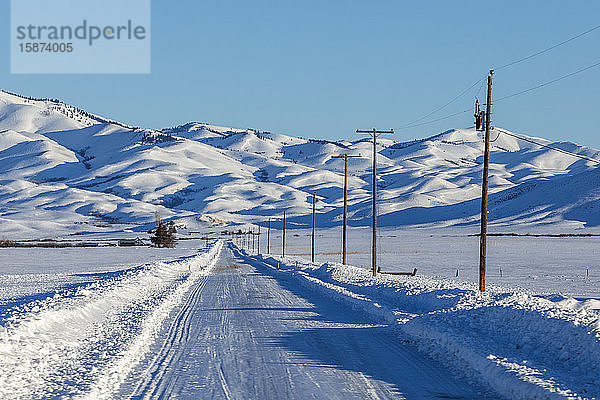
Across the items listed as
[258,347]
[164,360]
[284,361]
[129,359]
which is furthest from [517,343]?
[129,359]

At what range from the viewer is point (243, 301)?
86.7ft

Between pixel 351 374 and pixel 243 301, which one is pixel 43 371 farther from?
pixel 243 301

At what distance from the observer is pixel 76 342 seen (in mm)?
15602

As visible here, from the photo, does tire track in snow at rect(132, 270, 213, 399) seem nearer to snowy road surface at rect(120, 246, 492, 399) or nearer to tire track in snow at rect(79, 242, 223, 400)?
snowy road surface at rect(120, 246, 492, 399)

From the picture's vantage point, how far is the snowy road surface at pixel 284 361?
11.1m

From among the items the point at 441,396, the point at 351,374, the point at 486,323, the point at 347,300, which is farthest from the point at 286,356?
the point at 347,300

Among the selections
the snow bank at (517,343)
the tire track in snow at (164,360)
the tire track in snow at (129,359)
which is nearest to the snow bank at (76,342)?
the tire track in snow at (129,359)

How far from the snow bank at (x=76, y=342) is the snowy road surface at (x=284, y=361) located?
1.53 feet

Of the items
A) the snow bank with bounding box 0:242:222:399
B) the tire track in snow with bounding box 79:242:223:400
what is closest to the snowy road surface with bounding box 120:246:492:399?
the tire track in snow with bounding box 79:242:223:400

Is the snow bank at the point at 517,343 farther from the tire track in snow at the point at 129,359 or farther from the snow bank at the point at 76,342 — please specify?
the snow bank at the point at 76,342

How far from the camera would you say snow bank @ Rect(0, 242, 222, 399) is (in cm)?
1131

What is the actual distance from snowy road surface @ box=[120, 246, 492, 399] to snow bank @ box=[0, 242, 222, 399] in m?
0.47

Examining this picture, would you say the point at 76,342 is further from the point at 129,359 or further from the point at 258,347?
the point at 258,347

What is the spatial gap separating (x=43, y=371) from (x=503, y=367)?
792 cm
